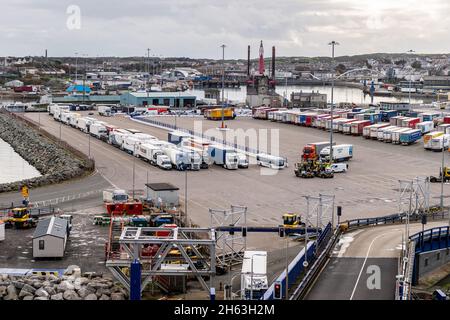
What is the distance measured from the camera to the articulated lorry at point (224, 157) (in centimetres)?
2634

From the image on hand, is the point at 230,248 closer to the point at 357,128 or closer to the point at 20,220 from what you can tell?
the point at 20,220

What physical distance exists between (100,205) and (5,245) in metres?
4.57

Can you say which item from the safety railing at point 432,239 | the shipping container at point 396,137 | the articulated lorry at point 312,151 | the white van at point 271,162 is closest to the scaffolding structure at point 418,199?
the safety railing at point 432,239

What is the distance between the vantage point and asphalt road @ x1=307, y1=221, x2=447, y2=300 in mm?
10875

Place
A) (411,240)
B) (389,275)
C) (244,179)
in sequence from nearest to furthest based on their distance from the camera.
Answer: (389,275)
(411,240)
(244,179)

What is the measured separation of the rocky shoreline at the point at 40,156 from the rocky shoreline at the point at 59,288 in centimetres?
1111

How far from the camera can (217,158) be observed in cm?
2708

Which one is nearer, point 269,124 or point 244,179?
point 244,179

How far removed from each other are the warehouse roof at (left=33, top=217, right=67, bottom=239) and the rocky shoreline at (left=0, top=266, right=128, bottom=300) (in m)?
2.37

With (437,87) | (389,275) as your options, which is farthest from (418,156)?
(437,87)

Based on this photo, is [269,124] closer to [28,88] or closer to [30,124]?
[30,124]

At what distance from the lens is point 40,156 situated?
31547 millimetres
